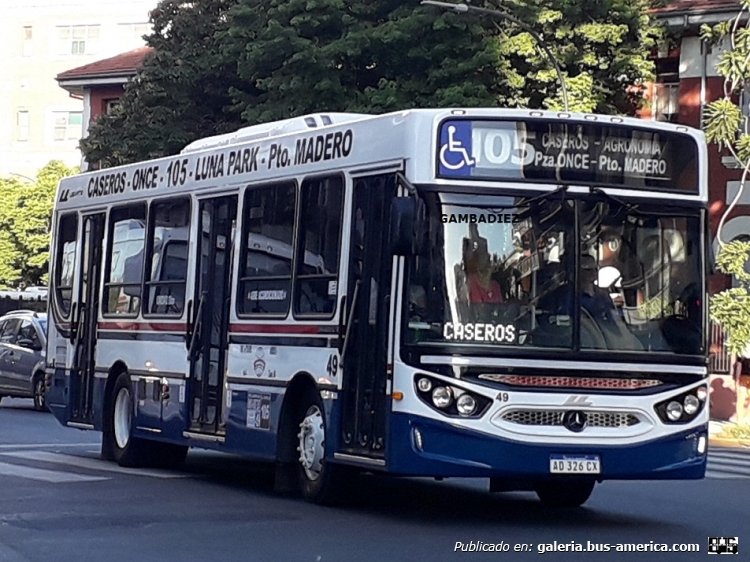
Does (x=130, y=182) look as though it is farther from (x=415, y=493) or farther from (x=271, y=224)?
(x=415, y=493)

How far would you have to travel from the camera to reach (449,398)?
1209 centimetres

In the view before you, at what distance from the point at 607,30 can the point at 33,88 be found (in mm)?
54320

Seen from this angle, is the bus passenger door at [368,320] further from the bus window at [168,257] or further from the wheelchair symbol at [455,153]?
the bus window at [168,257]

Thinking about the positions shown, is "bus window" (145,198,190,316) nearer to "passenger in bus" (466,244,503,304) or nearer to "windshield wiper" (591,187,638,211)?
"passenger in bus" (466,244,503,304)

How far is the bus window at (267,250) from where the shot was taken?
47.0ft

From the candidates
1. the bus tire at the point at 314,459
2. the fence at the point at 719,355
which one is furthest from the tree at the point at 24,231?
the bus tire at the point at 314,459

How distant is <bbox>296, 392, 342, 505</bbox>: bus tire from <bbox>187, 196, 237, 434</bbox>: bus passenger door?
164 cm

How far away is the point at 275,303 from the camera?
14414 millimetres

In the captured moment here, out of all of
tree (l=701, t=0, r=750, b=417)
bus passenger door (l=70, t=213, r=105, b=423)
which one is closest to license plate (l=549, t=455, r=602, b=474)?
bus passenger door (l=70, t=213, r=105, b=423)

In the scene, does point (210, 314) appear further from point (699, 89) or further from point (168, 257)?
point (699, 89)

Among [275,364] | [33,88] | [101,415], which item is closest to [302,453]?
[275,364]

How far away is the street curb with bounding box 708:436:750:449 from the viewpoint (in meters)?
26.5

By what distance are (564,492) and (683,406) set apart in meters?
1.76

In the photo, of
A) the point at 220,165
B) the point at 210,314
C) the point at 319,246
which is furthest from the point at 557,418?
the point at 220,165
